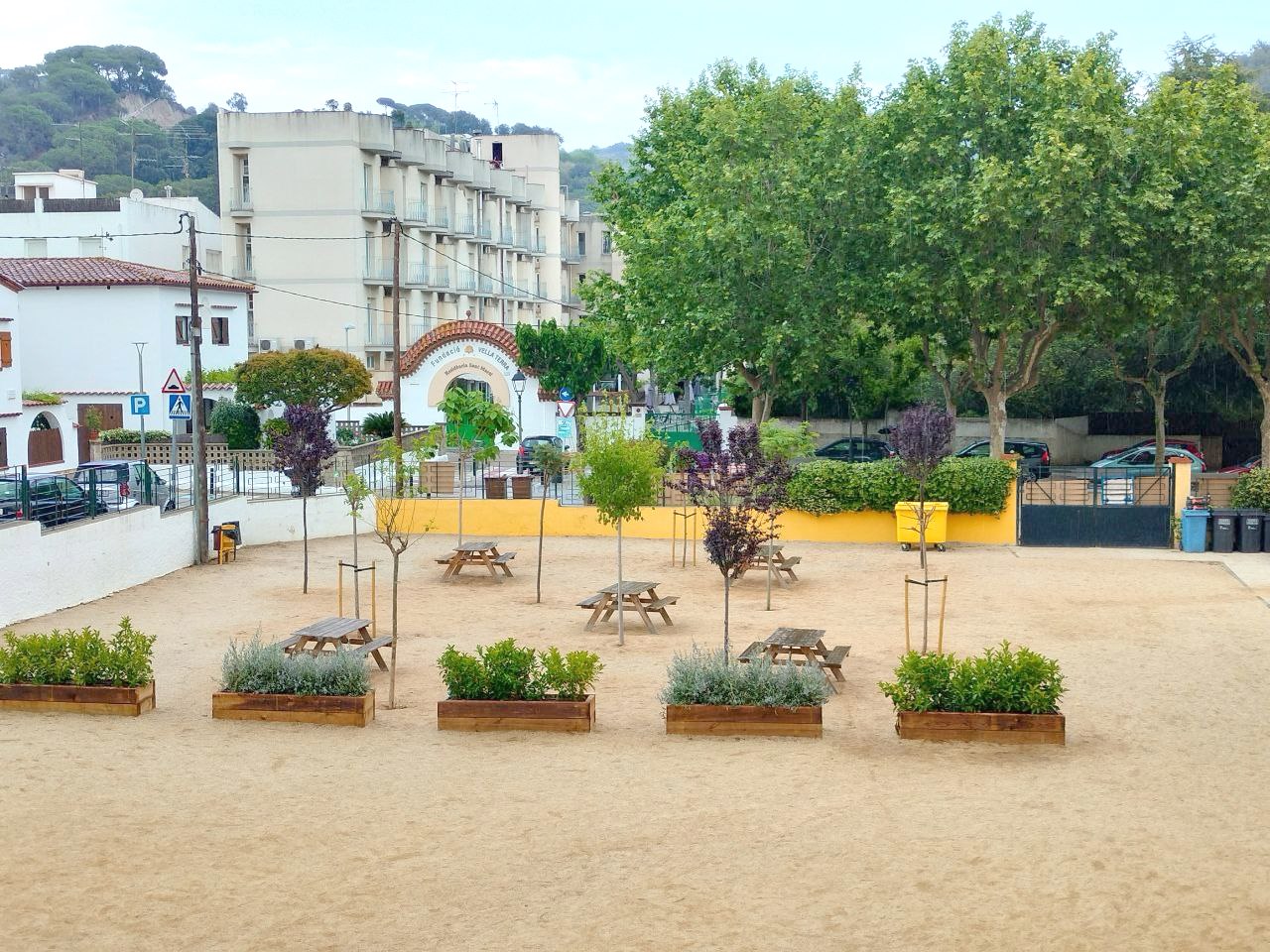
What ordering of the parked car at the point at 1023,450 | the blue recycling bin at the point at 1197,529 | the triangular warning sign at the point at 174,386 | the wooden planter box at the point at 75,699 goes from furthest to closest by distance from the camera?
the parked car at the point at 1023,450 → the blue recycling bin at the point at 1197,529 → the triangular warning sign at the point at 174,386 → the wooden planter box at the point at 75,699

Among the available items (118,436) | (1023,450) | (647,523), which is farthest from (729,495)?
(118,436)

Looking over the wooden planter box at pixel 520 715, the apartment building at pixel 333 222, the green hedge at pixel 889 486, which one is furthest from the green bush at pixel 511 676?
the apartment building at pixel 333 222

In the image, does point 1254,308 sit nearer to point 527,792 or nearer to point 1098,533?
point 1098,533

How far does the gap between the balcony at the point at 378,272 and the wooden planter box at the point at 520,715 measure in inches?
2159

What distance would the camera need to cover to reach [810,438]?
3534 cm

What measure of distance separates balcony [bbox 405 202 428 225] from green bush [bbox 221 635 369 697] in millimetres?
56637

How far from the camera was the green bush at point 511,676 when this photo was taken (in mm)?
14906

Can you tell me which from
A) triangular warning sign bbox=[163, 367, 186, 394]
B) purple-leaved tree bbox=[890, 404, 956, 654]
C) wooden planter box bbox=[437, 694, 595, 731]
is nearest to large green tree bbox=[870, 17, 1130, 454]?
purple-leaved tree bbox=[890, 404, 956, 654]

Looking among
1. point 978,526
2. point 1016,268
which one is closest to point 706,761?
point 978,526

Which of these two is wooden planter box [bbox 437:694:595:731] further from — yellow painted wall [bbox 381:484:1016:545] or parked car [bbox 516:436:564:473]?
parked car [bbox 516:436:564:473]

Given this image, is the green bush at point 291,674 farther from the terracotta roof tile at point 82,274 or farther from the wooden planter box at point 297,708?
the terracotta roof tile at point 82,274

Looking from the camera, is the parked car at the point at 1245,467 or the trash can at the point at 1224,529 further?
the parked car at the point at 1245,467

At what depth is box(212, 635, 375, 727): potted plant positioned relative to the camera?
15250 millimetres

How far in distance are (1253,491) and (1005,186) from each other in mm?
9158
